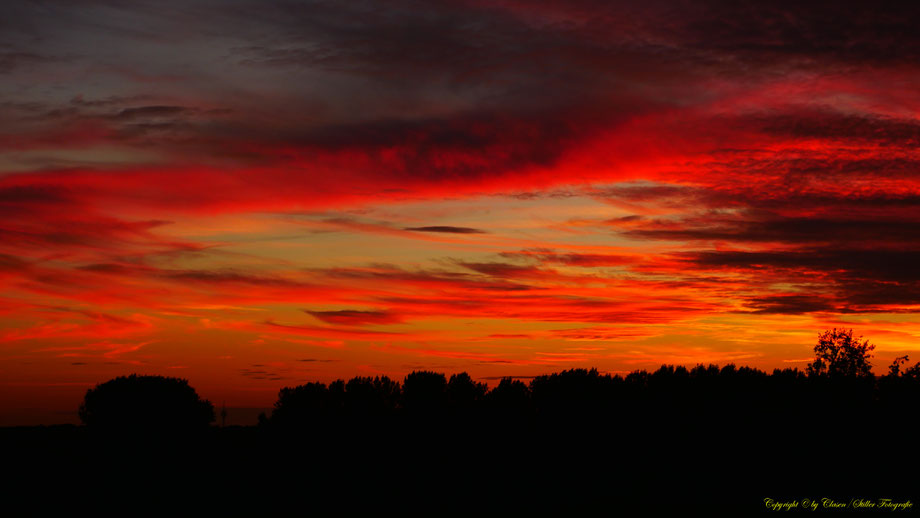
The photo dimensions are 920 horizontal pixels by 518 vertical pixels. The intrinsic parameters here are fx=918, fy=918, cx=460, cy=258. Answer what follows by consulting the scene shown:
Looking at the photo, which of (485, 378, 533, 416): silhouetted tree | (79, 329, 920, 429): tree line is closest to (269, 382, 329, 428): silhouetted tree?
(79, 329, 920, 429): tree line

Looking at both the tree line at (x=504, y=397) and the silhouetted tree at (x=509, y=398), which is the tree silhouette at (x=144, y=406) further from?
→ the silhouetted tree at (x=509, y=398)

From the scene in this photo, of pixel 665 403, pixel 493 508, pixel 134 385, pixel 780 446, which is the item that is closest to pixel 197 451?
pixel 134 385

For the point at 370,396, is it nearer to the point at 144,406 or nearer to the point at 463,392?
the point at 463,392

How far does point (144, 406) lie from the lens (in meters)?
142

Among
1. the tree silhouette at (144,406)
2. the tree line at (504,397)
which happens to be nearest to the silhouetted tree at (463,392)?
the tree line at (504,397)

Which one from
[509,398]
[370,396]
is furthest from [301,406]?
[509,398]

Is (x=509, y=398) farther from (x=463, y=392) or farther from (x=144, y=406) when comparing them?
(x=144, y=406)

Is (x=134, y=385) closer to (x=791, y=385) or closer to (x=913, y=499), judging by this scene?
(x=791, y=385)

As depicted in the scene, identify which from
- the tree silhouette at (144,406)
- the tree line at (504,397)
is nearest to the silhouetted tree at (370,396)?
the tree line at (504,397)

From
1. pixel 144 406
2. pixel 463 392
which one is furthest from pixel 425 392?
pixel 144 406

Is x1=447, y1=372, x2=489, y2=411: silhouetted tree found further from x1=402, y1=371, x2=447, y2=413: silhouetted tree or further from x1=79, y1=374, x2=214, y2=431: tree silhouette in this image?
x1=79, y1=374, x2=214, y2=431: tree silhouette

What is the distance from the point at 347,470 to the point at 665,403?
47993mm

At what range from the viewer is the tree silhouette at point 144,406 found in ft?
464

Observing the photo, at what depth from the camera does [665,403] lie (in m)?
137
